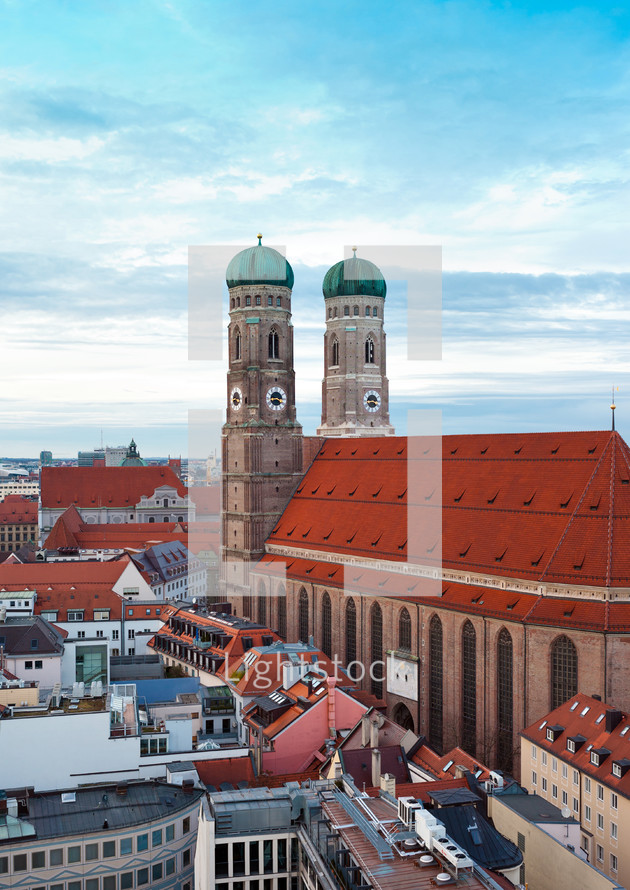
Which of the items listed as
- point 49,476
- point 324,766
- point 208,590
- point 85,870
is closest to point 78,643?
point 324,766

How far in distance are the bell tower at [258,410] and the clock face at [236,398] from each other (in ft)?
0.17

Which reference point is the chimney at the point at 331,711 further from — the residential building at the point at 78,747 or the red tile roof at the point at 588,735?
the red tile roof at the point at 588,735

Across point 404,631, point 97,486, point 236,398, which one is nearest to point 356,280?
point 236,398

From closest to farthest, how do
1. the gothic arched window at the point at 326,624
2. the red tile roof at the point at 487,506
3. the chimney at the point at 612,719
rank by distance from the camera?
the chimney at the point at 612,719
the red tile roof at the point at 487,506
the gothic arched window at the point at 326,624

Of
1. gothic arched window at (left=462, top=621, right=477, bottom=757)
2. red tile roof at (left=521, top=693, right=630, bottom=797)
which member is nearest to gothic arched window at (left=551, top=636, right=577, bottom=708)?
red tile roof at (left=521, top=693, right=630, bottom=797)

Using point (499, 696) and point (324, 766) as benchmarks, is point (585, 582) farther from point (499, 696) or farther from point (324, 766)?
point (324, 766)

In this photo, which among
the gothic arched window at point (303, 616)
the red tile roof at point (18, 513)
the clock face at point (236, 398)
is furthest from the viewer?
the red tile roof at point (18, 513)

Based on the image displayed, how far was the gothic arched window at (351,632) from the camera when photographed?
2827 inches

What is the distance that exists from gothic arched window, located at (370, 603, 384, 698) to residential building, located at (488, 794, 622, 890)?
3168cm

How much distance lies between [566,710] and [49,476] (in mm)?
120837

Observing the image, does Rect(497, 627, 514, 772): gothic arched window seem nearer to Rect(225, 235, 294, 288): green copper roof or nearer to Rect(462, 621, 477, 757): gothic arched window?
Rect(462, 621, 477, 757): gothic arched window

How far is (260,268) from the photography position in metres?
91.1

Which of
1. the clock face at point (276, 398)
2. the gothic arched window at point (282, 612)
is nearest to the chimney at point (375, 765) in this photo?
the gothic arched window at point (282, 612)

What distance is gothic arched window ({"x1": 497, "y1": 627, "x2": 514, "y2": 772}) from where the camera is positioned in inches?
2189
